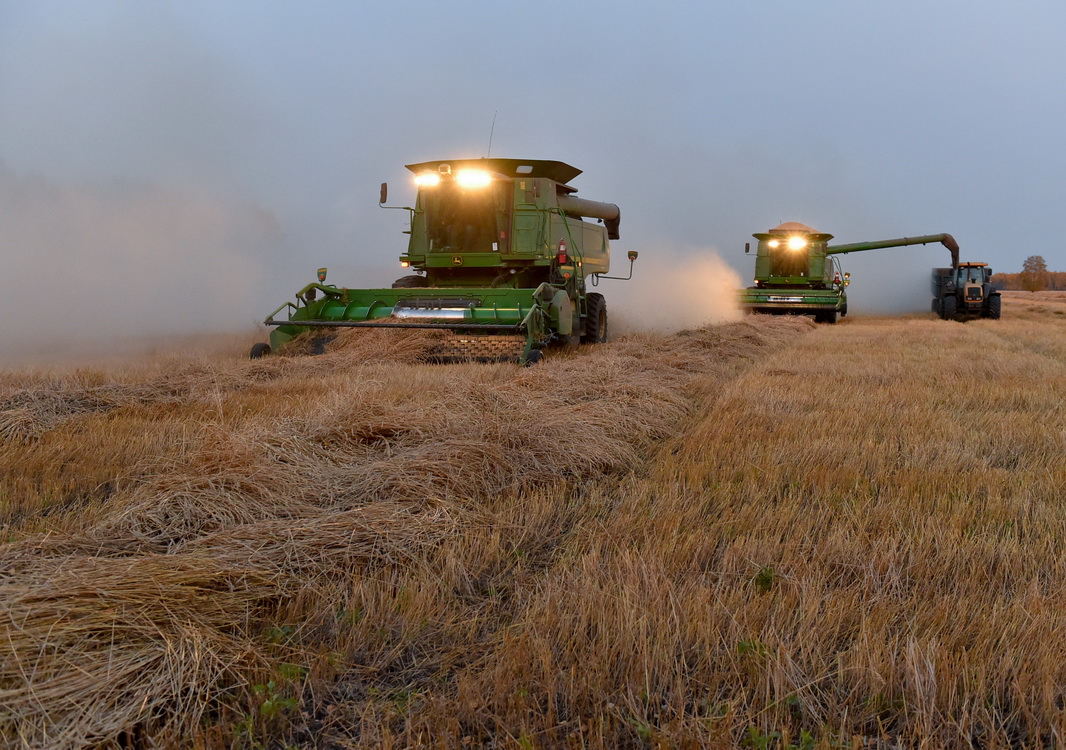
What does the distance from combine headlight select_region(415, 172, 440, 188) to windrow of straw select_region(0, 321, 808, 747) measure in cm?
521

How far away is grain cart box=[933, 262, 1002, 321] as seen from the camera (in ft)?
73.2

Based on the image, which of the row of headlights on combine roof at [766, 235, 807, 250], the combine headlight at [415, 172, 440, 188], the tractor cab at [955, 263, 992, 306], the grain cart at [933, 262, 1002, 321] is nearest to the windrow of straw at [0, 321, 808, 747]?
the combine headlight at [415, 172, 440, 188]

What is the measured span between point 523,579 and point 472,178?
8.34m

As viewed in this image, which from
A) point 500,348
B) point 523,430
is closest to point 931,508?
point 523,430

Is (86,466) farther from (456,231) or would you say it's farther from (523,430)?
(456,231)

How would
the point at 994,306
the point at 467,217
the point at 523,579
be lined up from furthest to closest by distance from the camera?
the point at 994,306
the point at 467,217
the point at 523,579

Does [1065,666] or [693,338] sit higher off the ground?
[693,338]

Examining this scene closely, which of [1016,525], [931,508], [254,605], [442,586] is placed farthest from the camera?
[931,508]

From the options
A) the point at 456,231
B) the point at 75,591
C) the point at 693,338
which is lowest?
the point at 75,591

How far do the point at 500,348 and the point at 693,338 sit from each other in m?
3.68

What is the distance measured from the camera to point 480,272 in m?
10.4

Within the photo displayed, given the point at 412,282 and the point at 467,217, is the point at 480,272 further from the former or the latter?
the point at 412,282

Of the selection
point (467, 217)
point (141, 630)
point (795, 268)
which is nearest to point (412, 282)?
point (467, 217)

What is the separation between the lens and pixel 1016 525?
2822mm
